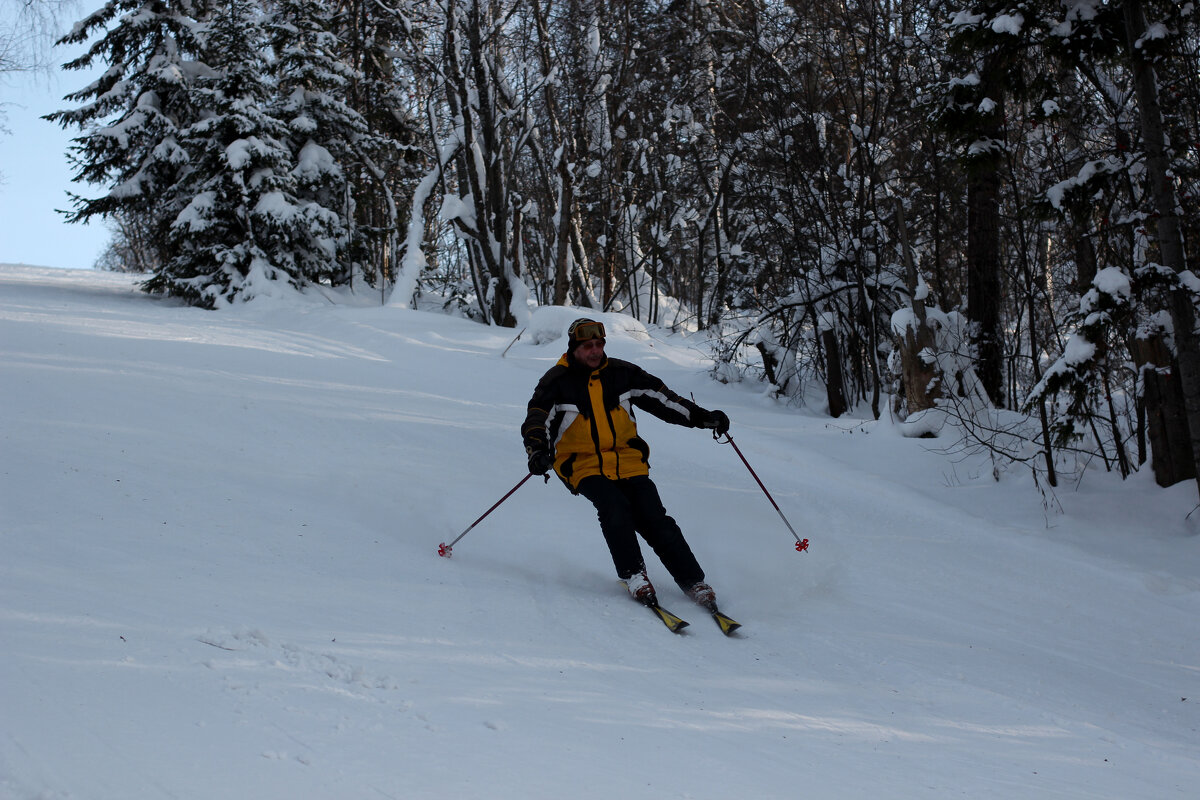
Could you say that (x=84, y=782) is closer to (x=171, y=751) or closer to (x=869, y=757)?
(x=171, y=751)

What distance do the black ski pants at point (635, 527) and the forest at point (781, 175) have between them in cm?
285

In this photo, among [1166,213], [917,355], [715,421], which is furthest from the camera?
[917,355]

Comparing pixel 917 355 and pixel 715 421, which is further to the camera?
pixel 917 355

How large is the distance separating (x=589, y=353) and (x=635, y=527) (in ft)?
3.32

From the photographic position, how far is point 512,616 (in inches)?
165

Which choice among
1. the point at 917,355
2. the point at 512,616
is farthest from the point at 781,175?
the point at 512,616

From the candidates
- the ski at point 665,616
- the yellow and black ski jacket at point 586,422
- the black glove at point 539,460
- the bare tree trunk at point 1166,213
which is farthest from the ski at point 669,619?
the bare tree trunk at point 1166,213

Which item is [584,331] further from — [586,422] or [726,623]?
[726,623]

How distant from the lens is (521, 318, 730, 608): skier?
190 inches

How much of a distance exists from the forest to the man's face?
3088mm

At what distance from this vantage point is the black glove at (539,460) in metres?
4.81

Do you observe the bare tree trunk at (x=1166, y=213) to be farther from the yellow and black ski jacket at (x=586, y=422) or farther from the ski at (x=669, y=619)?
the ski at (x=669, y=619)

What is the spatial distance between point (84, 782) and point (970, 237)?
925 cm

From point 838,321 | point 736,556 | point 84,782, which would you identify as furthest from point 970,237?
point 84,782
